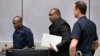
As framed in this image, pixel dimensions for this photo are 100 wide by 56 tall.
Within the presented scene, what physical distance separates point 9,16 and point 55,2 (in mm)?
974

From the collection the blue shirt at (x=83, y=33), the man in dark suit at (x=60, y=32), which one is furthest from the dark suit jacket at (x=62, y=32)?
the blue shirt at (x=83, y=33)

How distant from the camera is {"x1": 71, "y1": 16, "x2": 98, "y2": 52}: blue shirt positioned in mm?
3400

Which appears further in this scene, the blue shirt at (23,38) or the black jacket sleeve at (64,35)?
the blue shirt at (23,38)

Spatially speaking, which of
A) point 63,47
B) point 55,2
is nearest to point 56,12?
point 63,47

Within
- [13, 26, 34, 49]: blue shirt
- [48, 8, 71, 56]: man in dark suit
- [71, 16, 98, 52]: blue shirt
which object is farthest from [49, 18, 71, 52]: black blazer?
[13, 26, 34, 49]: blue shirt

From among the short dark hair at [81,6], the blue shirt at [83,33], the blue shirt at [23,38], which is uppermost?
the short dark hair at [81,6]

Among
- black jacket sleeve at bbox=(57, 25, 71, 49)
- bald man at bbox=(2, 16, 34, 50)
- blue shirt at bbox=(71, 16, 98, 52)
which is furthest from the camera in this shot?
bald man at bbox=(2, 16, 34, 50)

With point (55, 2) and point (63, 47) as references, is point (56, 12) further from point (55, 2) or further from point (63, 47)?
point (55, 2)

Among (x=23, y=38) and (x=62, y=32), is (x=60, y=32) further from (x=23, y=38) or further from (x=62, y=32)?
(x=23, y=38)

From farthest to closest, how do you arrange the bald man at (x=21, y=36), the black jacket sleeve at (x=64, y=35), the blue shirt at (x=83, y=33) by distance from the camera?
the bald man at (x=21, y=36)
the black jacket sleeve at (x=64, y=35)
the blue shirt at (x=83, y=33)

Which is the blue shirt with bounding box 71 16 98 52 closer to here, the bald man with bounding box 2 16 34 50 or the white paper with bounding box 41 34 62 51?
the white paper with bounding box 41 34 62 51

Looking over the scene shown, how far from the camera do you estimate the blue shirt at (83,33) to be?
340cm

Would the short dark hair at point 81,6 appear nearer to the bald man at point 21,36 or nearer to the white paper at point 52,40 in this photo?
the white paper at point 52,40

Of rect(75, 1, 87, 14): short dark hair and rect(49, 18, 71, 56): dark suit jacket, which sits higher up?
rect(75, 1, 87, 14): short dark hair
